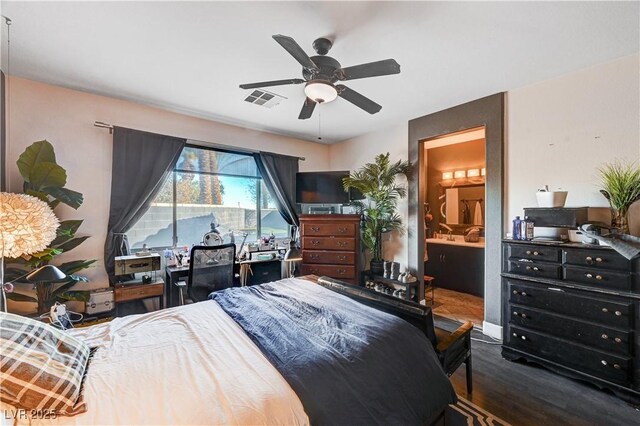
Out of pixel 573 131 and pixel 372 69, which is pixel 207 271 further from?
pixel 573 131

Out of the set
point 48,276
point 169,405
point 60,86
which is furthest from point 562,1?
point 60,86

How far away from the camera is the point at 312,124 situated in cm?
395

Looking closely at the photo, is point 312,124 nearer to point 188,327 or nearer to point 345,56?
point 345,56

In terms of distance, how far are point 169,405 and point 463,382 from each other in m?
2.25

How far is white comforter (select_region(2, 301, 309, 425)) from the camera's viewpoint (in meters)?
0.95

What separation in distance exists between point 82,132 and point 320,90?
2.82 metres

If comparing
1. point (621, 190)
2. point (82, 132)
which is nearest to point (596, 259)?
point (621, 190)

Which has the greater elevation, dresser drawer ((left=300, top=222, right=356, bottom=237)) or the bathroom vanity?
dresser drawer ((left=300, top=222, right=356, bottom=237))

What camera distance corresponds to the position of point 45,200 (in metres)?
2.31

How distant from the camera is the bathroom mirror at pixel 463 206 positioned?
452 centimetres

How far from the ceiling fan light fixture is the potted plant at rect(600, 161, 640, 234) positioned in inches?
92.1

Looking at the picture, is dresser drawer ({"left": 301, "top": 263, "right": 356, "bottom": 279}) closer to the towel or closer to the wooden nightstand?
the wooden nightstand

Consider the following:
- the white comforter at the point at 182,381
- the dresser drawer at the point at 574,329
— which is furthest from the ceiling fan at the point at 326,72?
the dresser drawer at the point at 574,329

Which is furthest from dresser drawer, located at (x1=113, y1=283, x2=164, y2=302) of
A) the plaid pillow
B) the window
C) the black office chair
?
the plaid pillow
